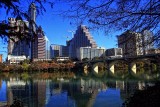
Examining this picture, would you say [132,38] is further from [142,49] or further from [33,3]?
[33,3]

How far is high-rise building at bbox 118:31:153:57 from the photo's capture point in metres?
6.96

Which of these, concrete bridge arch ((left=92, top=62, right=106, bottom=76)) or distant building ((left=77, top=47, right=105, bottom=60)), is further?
distant building ((left=77, top=47, right=105, bottom=60))

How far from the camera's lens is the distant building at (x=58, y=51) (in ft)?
629

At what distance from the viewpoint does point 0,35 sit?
7297mm

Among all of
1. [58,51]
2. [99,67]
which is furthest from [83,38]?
[58,51]

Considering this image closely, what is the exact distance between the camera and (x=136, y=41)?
7082mm

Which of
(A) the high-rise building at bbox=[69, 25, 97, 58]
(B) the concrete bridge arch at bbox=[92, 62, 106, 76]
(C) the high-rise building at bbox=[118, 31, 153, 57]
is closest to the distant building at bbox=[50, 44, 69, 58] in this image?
(A) the high-rise building at bbox=[69, 25, 97, 58]

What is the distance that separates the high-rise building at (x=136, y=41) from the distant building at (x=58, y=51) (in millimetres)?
183866

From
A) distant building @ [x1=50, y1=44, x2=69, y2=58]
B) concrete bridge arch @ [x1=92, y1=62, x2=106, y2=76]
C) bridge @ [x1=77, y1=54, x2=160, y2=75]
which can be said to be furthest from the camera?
distant building @ [x1=50, y1=44, x2=69, y2=58]

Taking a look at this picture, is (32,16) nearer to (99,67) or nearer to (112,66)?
(112,66)

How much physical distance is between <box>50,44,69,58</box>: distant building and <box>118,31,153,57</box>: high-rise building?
184 m

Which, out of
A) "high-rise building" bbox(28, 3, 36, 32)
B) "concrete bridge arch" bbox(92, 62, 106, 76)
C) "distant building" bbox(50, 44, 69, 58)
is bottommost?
"concrete bridge arch" bbox(92, 62, 106, 76)

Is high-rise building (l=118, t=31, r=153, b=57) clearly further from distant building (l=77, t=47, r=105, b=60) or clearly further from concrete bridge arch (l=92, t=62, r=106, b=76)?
distant building (l=77, t=47, r=105, b=60)

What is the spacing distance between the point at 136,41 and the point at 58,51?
191107 millimetres
